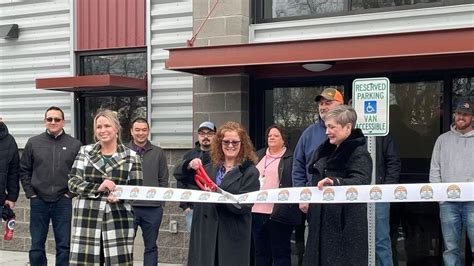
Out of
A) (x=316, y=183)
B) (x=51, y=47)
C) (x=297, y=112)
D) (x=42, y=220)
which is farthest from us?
(x=51, y=47)

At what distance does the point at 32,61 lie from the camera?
8.64 meters

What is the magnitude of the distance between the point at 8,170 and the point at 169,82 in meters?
2.36

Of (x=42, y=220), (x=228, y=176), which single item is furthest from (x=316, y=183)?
(x=42, y=220)

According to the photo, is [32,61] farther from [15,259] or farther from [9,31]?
[15,259]

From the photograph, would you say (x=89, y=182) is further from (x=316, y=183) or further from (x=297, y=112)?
(x=297, y=112)

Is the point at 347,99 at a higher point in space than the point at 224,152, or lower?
higher

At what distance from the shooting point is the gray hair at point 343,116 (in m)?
4.19

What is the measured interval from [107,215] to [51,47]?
183 inches

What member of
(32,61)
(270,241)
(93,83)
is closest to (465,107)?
(270,241)

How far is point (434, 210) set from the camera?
6.51m

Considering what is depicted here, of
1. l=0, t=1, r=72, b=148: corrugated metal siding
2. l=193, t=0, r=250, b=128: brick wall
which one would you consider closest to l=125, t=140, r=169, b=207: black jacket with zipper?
l=193, t=0, r=250, b=128: brick wall

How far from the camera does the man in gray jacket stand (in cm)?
567

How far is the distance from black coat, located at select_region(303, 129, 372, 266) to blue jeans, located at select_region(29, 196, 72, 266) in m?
3.34

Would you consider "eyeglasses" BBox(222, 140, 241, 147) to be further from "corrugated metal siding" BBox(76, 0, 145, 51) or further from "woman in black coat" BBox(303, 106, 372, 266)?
"corrugated metal siding" BBox(76, 0, 145, 51)
